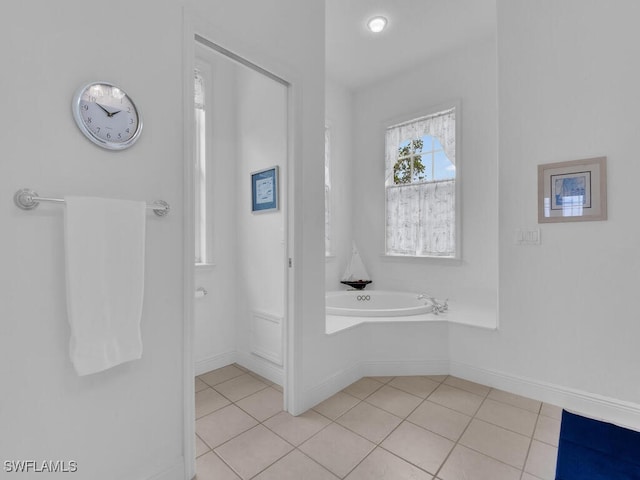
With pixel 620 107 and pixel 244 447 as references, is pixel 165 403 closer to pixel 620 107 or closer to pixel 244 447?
pixel 244 447

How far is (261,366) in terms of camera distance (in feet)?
8.84

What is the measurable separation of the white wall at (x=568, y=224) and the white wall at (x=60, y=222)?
6.50ft

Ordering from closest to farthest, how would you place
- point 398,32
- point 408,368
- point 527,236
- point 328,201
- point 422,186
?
point 527,236, point 408,368, point 398,32, point 422,186, point 328,201

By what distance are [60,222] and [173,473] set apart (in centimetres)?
121

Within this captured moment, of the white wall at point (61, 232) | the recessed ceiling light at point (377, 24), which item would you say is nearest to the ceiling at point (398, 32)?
the recessed ceiling light at point (377, 24)

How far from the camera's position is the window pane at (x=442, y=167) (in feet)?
11.0

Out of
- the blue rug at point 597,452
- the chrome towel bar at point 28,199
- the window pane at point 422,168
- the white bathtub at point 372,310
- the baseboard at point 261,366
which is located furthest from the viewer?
the window pane at point 422,168

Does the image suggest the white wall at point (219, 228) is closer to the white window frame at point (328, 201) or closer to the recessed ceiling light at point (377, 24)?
the white window frame at point (328, 201)

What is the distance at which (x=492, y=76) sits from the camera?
3.06m

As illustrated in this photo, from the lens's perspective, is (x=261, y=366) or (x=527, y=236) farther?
(x=261, y=366)

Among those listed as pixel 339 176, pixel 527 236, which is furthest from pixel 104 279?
pixel 339 176

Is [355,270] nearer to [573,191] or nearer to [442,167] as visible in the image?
[442,167]

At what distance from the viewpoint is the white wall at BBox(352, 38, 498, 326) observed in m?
3.09

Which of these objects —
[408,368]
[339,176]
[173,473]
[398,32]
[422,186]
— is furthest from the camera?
[339,176]
